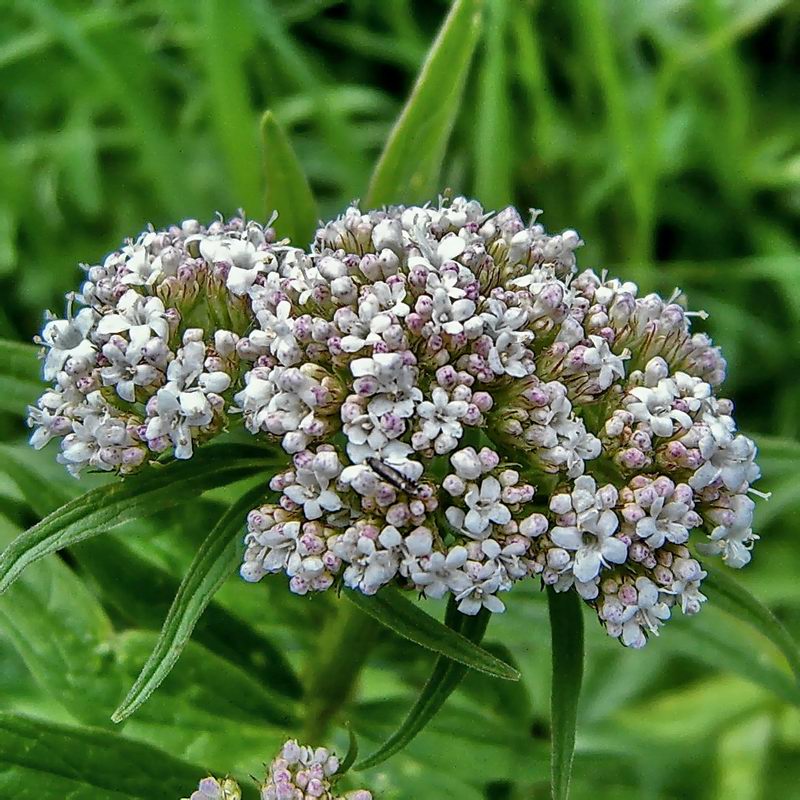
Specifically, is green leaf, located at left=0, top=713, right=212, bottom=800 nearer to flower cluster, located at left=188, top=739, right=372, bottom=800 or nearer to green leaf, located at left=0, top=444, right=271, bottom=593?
flower cluster, located at left=188, top=739, right=372, bottom=800

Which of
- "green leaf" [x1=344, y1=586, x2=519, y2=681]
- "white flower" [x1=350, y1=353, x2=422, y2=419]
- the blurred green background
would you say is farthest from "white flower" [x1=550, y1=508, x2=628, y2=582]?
the blurred green background

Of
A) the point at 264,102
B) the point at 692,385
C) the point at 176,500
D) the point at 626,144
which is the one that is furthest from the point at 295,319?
the point at 264,102

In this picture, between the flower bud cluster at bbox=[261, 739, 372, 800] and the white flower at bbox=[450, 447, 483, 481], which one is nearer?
the white flower at bbox=[450, 447, 483, 481]

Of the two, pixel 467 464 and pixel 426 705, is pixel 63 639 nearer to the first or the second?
pixel 426 705

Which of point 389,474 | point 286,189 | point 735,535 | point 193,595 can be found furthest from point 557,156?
point 193,595

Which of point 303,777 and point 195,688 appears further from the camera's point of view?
point 195,688
